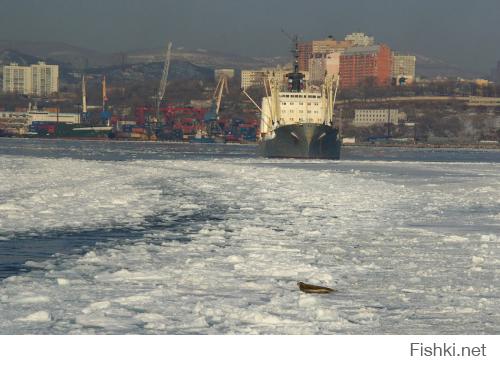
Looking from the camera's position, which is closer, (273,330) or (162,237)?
(273,330)

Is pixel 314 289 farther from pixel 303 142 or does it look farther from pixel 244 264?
pixel 303 142

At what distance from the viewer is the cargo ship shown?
278ft

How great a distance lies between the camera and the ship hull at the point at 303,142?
84.6 meters

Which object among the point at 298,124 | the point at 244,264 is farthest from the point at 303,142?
the point at 244,264

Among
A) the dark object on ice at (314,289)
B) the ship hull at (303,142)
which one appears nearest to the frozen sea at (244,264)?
the dark object on ice at (314,289)

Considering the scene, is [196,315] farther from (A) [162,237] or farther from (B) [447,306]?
(A) [162,237]

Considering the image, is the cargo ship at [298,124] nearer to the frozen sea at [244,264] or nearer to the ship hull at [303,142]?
the ship hull at [303,142]

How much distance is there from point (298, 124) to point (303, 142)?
1750 millimetres

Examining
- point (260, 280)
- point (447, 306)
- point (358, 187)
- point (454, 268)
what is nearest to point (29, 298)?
point (260, 280)

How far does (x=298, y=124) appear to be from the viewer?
84.5m

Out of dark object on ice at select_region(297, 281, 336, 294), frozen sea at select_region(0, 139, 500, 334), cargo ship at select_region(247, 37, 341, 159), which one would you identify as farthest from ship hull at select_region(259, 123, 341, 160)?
dark object on ice at select_region(297, 281, 336, 294)
